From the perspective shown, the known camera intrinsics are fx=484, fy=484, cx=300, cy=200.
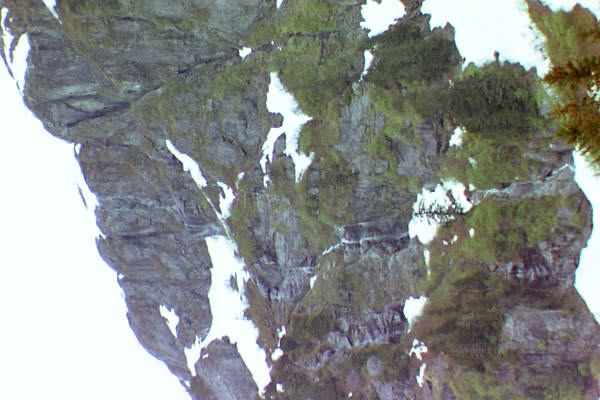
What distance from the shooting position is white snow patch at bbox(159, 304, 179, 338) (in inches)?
1363

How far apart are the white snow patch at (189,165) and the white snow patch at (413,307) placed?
15.0 meters

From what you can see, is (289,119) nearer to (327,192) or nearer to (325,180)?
(325,180)

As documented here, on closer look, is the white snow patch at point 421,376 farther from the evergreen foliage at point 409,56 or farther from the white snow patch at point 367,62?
the white snow patch at point 367,62

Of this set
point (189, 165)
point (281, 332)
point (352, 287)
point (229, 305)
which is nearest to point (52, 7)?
point (189, 165)

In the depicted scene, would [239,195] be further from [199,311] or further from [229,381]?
[229,381]

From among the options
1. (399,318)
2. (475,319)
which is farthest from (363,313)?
(475,319)

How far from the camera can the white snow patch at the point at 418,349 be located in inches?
848

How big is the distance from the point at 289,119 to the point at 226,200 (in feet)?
24.1

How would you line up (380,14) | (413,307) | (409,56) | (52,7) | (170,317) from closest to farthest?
(409,56), (413,307), (380,14), (52,7), (170,317)

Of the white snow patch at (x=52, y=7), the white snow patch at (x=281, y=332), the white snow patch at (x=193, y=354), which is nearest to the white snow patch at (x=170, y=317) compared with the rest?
the white snow patch at (x=193, y=354)

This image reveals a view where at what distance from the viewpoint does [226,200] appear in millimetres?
30828

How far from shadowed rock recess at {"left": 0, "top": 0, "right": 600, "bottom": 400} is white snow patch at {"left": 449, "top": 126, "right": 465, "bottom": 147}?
0.81ft

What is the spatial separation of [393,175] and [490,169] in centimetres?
499

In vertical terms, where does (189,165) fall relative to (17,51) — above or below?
below
